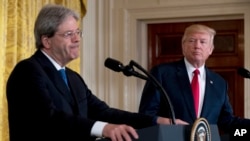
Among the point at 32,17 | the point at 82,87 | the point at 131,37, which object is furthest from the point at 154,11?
the point at 82,87

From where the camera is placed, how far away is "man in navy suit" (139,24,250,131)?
3.28 m

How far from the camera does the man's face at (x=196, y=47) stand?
3.44 m

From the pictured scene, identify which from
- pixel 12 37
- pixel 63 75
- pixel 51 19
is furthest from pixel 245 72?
pixel 12 37

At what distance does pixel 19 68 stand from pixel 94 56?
309 cm

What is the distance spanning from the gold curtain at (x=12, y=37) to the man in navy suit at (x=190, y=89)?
965 millimetres

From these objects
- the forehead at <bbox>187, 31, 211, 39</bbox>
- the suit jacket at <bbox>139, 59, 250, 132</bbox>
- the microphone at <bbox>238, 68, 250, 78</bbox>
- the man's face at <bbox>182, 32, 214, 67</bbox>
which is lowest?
the suit jacket at <bbox>139, 59, 250, 132</bbox>

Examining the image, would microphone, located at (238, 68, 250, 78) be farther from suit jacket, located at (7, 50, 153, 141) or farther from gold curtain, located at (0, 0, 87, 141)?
gold curtain, located at (0, 0, 87, 141)

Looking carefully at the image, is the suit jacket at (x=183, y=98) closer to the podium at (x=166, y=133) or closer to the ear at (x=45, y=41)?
the ear at (x=45, y=41)

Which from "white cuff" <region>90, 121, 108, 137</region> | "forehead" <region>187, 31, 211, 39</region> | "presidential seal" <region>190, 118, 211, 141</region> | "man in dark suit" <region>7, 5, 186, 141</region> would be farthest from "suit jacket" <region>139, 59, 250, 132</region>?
"white cuff" <region>90, 121, 108, 137</region>

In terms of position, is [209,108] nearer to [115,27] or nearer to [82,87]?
[82,87]

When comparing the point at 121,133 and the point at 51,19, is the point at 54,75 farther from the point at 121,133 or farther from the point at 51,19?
the point at 121,133

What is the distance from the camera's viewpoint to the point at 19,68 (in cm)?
220

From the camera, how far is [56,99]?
2.26 metres

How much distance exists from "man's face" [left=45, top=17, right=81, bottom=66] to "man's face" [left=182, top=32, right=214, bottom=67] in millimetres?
1198
